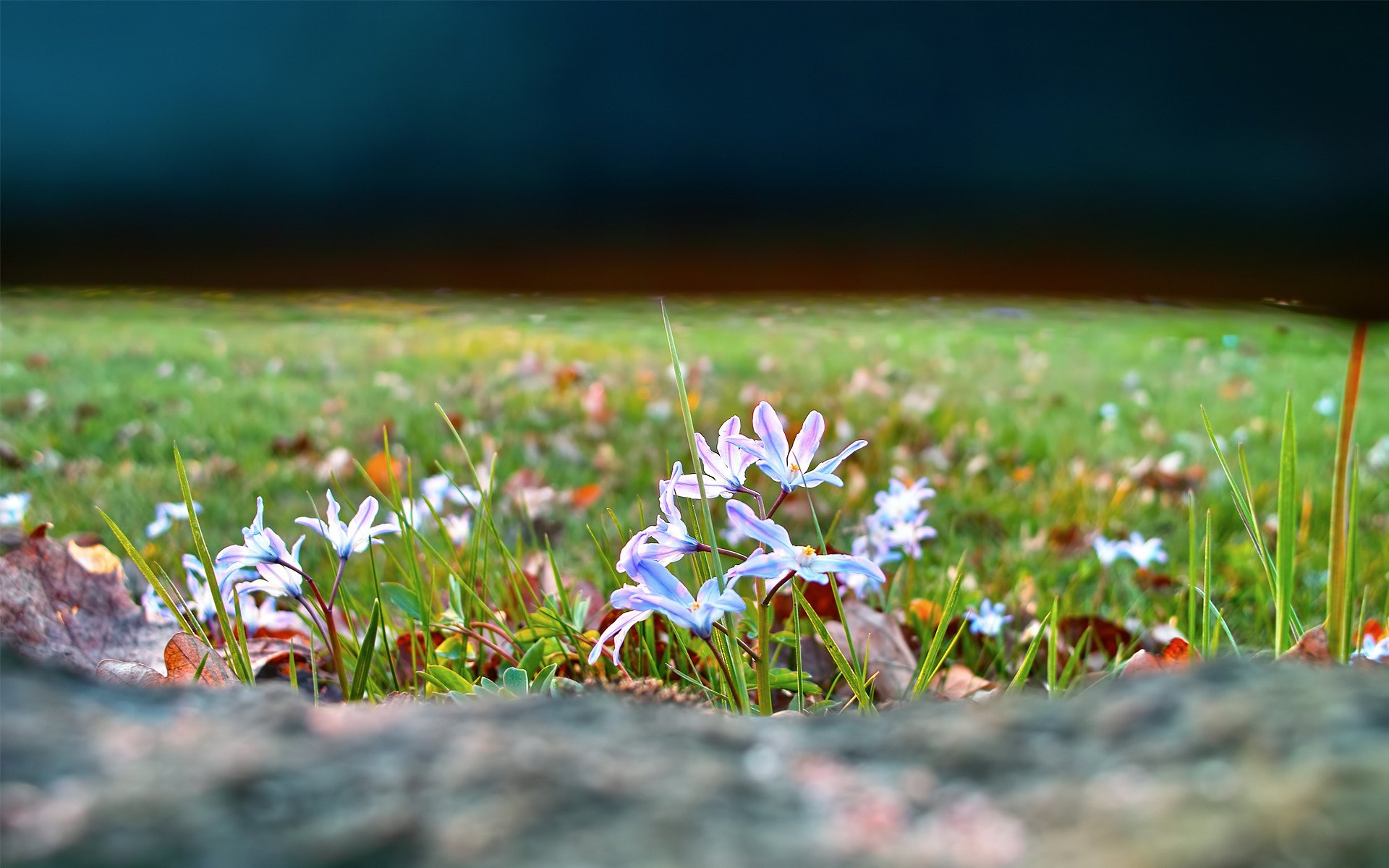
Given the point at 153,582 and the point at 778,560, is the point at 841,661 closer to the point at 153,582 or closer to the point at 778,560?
the point at 778,560

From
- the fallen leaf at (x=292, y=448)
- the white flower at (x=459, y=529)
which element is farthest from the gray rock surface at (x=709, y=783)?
the fallen leaf at (x=292, y=448)

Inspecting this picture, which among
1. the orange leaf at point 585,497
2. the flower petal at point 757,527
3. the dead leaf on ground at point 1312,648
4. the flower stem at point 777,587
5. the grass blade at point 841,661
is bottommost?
the orange leaf at point 585,497

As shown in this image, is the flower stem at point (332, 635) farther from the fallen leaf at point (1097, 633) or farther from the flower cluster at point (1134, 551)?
the flower cluster at point (1134, 551)

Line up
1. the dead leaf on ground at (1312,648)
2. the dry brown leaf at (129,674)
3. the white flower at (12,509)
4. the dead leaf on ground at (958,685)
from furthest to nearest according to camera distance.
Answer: the white flower at (12,509), the dead leaf on ground at (958,685), the dry brown leaf at (129,674), the dead leaf on ground at (1312,648)

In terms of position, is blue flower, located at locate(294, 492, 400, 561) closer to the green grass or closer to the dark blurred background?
the green grass

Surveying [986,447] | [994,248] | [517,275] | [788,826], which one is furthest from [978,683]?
[986,447]
